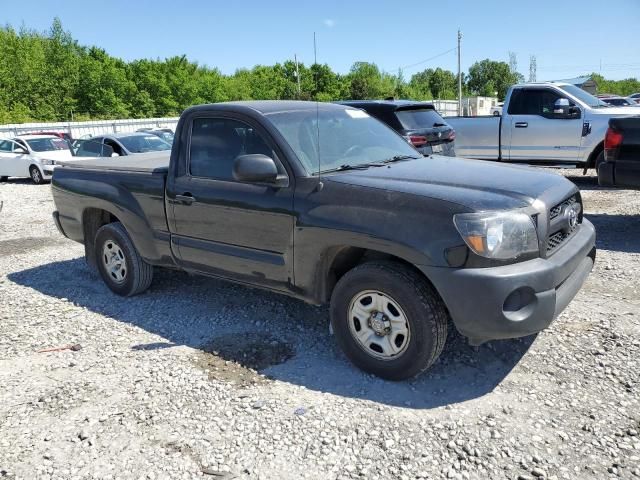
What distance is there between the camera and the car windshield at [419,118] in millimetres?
8953

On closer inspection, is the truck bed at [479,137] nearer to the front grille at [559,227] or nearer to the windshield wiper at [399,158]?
the windshield wiper at [399,158]

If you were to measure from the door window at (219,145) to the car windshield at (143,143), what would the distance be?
1014 cm

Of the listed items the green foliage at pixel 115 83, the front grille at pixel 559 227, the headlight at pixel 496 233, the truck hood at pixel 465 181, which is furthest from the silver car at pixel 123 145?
the green foliage at pixel 115 83

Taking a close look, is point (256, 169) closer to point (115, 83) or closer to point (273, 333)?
point (273, 333)

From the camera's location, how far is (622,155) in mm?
6855

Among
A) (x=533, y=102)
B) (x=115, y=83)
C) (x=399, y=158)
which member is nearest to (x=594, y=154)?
(x=533, y=102)

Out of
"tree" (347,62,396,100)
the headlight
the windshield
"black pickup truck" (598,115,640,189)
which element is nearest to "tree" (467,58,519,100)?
"tree" (347,62,396,100)

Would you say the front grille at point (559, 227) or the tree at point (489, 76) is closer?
the front grille at point (559, 227)

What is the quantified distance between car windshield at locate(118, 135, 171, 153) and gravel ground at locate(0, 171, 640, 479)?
9673mm

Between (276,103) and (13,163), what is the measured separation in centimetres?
1613

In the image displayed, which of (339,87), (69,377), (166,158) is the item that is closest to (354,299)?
(69,377)

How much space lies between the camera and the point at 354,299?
143 inches

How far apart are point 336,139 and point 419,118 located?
5251 millimetres

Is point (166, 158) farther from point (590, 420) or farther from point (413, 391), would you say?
point (590, 420)
